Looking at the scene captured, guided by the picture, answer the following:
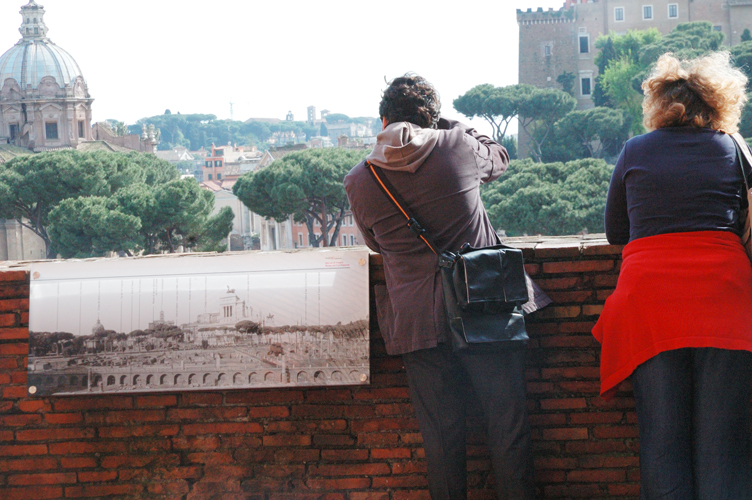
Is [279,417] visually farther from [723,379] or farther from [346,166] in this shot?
[346,166]

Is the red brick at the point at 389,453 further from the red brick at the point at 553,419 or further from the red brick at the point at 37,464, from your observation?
the red brick at the point at 37,464

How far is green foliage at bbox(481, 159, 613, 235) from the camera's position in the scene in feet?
85.0

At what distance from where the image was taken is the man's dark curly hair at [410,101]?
62.7 inches

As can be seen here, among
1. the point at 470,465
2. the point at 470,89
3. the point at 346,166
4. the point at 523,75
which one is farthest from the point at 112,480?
the point at 523,75

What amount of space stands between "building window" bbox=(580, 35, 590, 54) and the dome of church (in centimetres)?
3247

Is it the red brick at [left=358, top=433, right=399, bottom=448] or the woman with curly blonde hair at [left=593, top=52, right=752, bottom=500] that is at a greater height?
the woman with curly blonde hair at [left=593, top=52, right=752, bottom=500]

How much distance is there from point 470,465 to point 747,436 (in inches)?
25.4

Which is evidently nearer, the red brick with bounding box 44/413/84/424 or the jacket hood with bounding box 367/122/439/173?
the jacket hood with bounding box 367/122/439/173

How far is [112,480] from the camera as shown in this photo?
6.17 ft

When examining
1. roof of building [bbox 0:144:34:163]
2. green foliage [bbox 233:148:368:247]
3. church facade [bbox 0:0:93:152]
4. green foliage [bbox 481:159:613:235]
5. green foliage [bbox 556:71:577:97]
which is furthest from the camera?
church facade [bbox 0:0:93:152]

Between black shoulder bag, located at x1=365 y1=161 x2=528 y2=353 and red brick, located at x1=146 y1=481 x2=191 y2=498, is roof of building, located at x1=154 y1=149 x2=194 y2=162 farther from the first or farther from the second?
black shoulder bag, located at x1=365 y1=161 x2=528 y2=353

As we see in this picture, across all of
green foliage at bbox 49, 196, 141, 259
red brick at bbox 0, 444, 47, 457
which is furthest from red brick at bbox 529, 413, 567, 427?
green foliage at bbox 49, 196, 141, 259

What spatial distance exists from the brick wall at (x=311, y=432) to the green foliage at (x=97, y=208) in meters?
26.8

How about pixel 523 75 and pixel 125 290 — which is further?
pixel 523 75
